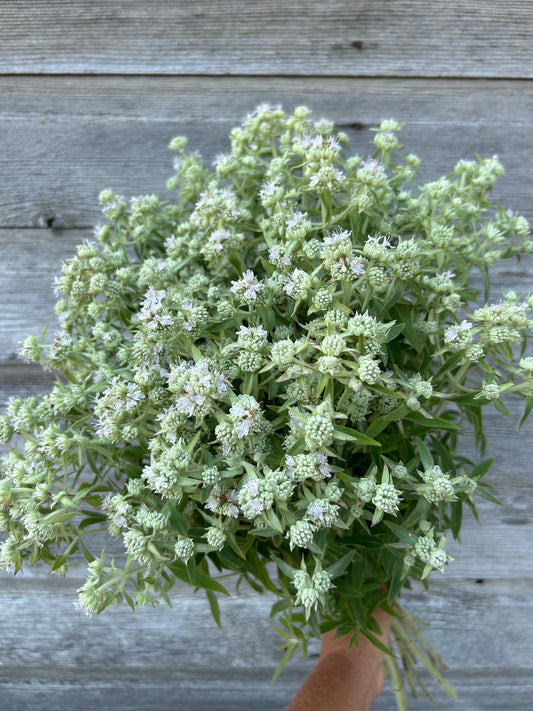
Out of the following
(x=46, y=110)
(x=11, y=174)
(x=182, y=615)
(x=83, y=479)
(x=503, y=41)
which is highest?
(x=503, y=41)

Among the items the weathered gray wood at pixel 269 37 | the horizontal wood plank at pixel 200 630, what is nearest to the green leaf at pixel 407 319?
the weathered gray wood at pixel 269 37

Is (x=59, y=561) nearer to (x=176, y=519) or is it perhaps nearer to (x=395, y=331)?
(x=176, y=519)

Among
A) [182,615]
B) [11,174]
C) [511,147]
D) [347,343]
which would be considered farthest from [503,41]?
[182,615]

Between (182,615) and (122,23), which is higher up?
(122,23)

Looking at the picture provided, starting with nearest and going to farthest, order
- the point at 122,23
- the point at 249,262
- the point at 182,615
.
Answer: the point at 249,262
the point at 122,23
the point at 182,615

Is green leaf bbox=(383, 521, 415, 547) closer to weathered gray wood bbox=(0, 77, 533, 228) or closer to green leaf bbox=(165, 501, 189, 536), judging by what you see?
green leaf bbox=(165, 501, 189, 536)

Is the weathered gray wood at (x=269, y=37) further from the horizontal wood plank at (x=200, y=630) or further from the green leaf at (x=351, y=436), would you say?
the horizontal wood plank at (x=200, y=630)

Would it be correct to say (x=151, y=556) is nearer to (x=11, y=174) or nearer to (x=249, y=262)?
(x=249, y=262)
